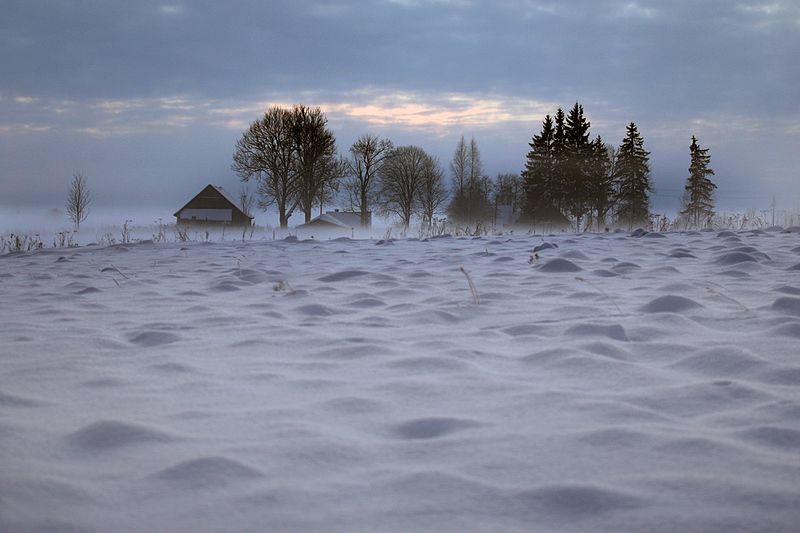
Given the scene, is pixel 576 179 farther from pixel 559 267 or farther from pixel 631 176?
pixel 559 267

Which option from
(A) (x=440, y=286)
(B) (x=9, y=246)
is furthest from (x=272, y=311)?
(B) (x=9, y=246)

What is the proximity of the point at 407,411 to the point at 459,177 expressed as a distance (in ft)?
178

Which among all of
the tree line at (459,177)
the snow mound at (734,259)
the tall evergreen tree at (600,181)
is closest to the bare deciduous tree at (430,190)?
the tree line at (459,177)

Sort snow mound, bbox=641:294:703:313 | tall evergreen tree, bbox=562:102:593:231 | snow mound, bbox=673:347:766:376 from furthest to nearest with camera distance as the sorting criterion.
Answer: tall evergreen tree, bbox=562:102:593:231 → snow mound, bbox=641:294:703:313 → snow mound, bbox=673:347:766:376

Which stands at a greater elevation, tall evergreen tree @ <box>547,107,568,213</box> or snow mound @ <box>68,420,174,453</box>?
tall evergreen tree @ <box>547,107,568,213</box>

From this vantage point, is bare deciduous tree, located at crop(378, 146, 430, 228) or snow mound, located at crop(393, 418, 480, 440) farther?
bare deciduous tree, located at crop(378, 146, 430, 228)

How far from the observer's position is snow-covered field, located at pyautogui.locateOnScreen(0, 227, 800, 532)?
1.48 m

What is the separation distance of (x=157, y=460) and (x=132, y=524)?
36 centimetres

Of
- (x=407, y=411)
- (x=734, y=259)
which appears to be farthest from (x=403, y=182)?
(x=407, y=411)

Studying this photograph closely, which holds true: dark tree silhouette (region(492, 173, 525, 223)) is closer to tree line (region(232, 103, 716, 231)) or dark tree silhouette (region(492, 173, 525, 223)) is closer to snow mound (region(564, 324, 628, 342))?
tree line (region(232, 103, 716, 231))

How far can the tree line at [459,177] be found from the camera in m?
38.8

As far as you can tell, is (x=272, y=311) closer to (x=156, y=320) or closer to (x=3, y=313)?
(x=156, y=320)

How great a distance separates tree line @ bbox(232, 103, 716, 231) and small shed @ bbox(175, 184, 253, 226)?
339 inches

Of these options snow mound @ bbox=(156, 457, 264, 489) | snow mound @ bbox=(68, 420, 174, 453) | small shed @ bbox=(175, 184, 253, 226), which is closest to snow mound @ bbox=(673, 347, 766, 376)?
snow mound @ bbox=(156, 457, 264, 489)
